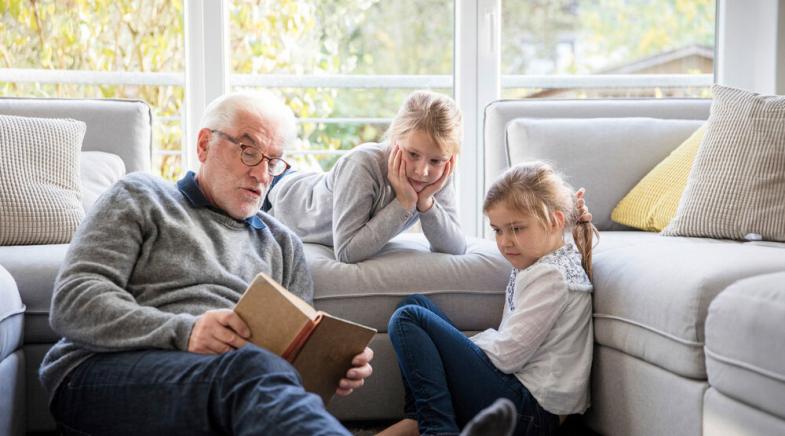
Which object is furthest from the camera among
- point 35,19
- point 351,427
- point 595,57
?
point 595,57

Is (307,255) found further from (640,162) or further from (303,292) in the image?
(640,162)

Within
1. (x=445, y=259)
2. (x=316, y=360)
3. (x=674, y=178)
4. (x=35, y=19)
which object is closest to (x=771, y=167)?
(x=674, y=178)

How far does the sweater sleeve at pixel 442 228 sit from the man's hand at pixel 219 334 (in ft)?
3.15

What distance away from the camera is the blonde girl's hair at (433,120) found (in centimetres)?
228

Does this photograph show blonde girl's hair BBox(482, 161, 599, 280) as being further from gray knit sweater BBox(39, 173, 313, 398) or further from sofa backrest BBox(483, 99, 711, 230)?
sofa backrest BBox(483, 99, 711, 230)

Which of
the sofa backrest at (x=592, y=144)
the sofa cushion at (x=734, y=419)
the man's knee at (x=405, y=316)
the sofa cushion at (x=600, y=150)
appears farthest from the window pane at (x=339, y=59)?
the sofa cushion at (x=734, y=419)

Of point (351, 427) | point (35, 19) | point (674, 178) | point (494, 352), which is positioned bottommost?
point (351, 427)

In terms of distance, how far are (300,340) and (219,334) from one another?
0.15 metres

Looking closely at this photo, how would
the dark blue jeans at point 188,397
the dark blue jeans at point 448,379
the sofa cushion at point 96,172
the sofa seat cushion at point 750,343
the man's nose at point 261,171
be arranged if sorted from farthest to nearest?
the sofa cushion at point 96,172
the dark blue jeans at point 448,379
the man's nose at point 261,171
the sofa seat cushion at point 750,343
the dark blue jeans at point 188,397

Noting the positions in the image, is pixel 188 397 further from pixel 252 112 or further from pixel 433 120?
pixel 433 120

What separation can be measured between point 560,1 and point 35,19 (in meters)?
2.32

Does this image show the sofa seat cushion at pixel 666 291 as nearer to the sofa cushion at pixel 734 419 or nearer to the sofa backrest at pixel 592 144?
the sofa cushion at pixel 734 419

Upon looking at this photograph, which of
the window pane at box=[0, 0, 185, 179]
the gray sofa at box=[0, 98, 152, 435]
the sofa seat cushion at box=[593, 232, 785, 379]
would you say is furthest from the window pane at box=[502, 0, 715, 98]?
the gray sofa at box=[0, 98, 152, 435]

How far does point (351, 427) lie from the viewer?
2.36 metres
